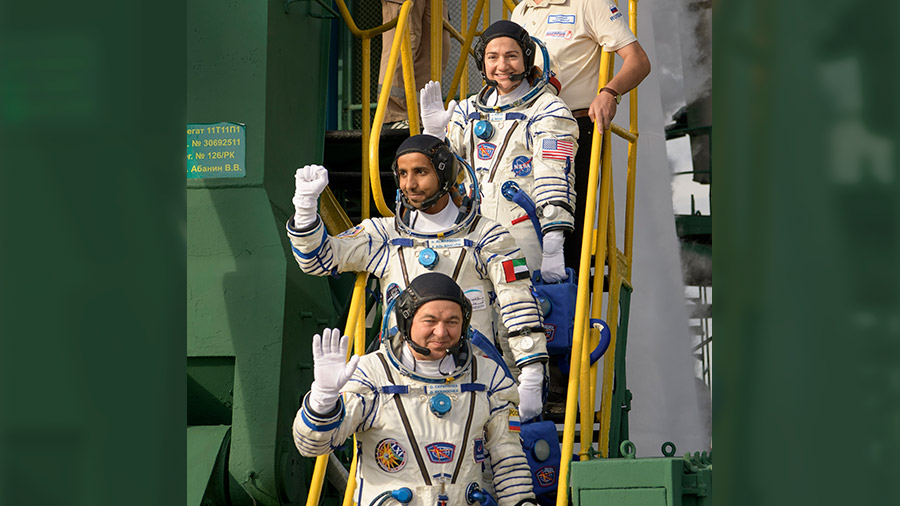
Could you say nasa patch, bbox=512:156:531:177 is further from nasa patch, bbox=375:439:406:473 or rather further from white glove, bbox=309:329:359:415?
white glove, bbox=309:329:359:415

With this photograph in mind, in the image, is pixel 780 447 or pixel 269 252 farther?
pixel 269 252

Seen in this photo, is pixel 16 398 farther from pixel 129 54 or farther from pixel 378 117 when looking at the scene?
pixel 378 117

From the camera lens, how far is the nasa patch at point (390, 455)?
408cm

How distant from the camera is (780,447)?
3.46 ft

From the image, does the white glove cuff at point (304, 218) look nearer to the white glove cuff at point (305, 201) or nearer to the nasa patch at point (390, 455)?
the white glove cuff at point (305, 201)

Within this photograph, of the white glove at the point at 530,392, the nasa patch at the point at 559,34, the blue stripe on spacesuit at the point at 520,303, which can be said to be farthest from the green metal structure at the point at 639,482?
the nasa patch at the point at 559,34

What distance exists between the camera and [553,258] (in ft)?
18.2

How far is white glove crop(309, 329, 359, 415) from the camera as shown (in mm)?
3688

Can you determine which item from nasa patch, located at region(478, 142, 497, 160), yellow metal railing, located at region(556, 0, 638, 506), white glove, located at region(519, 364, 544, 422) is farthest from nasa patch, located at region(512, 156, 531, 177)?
white glove, located at region(519, 364, 544, 422)

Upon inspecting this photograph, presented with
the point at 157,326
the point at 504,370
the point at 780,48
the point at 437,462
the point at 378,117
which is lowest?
the point at 437,462

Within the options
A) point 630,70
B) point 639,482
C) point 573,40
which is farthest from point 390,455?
point 573,40

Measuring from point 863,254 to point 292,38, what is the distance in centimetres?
558

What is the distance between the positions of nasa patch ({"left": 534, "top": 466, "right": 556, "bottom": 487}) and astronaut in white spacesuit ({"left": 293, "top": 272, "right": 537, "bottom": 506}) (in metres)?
0.72

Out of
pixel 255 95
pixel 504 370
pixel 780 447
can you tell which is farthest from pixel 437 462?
pixel 780 447
